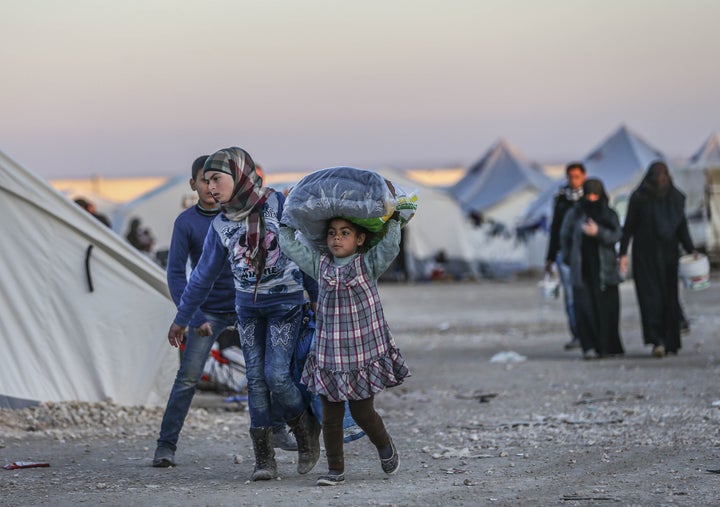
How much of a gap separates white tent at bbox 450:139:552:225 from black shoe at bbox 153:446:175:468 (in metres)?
31.3

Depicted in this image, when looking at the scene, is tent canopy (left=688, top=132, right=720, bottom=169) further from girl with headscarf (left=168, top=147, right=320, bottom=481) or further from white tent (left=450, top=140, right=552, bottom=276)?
girl with headscarf (left=168, top=147, right=320, bottom=481)

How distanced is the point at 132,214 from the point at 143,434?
2629 cm

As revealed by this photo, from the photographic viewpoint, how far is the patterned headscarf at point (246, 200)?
6961mm

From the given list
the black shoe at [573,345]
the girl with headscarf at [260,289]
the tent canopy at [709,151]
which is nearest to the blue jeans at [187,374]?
the girl with headscarf at [260,289]

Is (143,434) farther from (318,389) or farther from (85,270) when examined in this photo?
(318,389)

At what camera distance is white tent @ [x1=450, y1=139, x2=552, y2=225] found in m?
40.1

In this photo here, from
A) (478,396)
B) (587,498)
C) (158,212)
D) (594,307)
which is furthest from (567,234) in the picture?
(158,212)

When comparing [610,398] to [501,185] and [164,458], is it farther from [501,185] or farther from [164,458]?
[501,185]

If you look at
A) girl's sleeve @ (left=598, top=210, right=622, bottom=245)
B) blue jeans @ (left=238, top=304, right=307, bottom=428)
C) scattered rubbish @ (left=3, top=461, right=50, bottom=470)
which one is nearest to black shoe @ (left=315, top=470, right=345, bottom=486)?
blue jeans @ (left=238, top=304, right=307, bottom=428)

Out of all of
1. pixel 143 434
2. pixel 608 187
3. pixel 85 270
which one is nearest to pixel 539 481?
pixel 143 434

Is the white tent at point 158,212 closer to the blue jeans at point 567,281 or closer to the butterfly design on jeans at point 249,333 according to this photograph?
the blue jeans at point 567,281

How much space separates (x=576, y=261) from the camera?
13555 mm

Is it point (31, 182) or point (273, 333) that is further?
point (31, 182)

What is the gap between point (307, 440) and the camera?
23.5 feet
